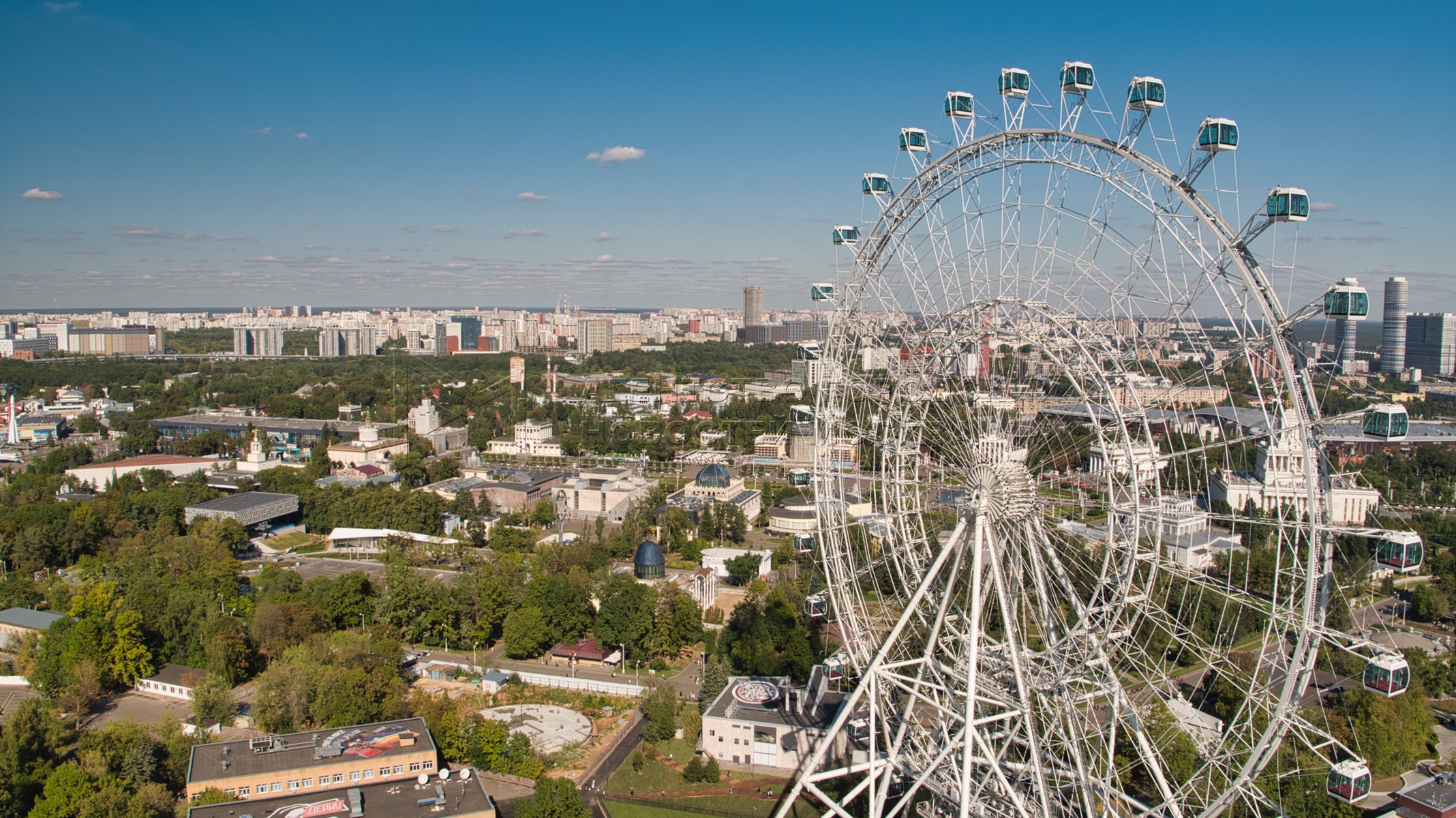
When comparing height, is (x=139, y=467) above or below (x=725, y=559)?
above

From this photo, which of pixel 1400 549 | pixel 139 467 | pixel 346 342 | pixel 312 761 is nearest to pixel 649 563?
pixel 312 761

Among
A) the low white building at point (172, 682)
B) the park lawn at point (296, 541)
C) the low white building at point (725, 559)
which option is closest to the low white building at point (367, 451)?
the park lawn at point (296, 541)

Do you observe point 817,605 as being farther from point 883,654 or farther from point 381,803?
point 381,803

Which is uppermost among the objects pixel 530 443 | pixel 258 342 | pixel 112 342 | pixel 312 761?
pixel 258 342

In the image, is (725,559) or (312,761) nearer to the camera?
(312,761)

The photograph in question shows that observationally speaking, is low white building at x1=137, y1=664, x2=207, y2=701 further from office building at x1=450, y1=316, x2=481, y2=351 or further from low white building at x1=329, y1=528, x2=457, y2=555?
office building at x1=450, y1=316, x2=481, y2=351

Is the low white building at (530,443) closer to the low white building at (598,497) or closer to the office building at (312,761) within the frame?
the low white building at (598,497)

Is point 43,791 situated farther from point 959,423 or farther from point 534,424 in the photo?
point 534,424
